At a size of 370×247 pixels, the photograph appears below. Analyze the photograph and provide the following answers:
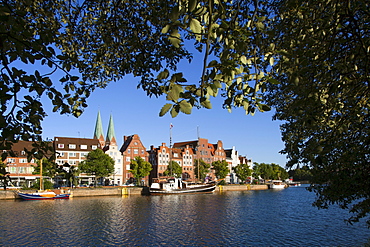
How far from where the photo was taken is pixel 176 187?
73.8 meters

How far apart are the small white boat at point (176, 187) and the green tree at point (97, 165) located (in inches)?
453

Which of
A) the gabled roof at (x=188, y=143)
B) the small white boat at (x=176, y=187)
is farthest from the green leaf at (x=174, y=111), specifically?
the gabled roof at (x=188, y=143)

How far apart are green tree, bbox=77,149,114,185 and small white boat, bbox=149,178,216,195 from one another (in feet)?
37.8

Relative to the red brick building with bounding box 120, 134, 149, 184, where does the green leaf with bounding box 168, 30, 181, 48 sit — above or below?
below

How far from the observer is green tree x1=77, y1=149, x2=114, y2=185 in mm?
71625

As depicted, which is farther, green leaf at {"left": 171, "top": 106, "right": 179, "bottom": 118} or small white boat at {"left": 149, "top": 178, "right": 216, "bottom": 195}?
small white boat at {"left": 149, "top": 178, "right": 216, "bottom": 195}

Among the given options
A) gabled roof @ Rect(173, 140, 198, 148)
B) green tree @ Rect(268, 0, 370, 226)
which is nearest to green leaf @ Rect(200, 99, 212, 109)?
green tree @ Rect(268, 0, 370, 226)

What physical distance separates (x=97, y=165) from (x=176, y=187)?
18522mm

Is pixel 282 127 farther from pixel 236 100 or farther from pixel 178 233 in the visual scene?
pixel 178 233

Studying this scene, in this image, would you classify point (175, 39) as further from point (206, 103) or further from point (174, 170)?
point (174, 170)

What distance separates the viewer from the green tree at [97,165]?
2820 inches

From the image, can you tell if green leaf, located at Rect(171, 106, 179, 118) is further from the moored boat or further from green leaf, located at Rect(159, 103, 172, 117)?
the moored boat

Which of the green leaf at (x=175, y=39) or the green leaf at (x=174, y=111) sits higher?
the green leaf at (x=175, y=39)

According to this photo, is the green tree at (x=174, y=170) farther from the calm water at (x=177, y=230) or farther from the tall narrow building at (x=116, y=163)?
the calm water at (x=177, y=230)
